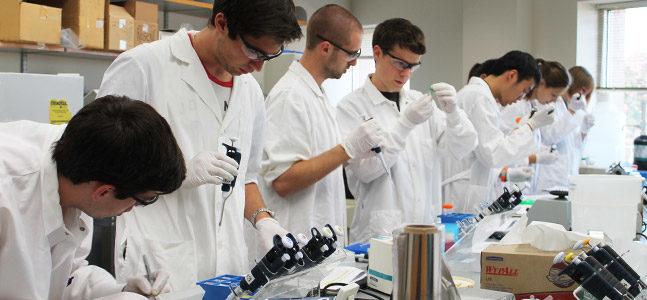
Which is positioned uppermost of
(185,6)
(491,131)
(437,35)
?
(437,35)

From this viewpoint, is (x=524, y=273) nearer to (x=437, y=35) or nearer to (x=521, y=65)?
(x=521, y=65)

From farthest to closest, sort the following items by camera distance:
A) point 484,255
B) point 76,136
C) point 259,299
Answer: point 484,255 < point 259,299 < point 76,136

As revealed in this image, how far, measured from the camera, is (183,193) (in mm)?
1736

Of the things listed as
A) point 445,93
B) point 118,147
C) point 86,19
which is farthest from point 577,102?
point 118,147

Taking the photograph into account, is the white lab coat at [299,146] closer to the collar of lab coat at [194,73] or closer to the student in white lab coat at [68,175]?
A: the collar of lab coat at [194,73]

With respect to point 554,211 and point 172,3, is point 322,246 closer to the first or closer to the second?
point 554,211

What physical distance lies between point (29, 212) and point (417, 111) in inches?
69.2

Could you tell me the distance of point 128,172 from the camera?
1148 millimetres

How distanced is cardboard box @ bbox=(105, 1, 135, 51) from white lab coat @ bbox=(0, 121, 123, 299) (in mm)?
2801

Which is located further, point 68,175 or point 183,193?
point 183,193

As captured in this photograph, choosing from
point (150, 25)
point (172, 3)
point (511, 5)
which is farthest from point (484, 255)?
point (511, 5)

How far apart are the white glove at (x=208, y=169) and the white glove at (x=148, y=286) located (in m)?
0.32

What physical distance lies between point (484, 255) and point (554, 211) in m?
1.04

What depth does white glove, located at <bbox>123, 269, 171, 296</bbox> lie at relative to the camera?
54.5 inches
